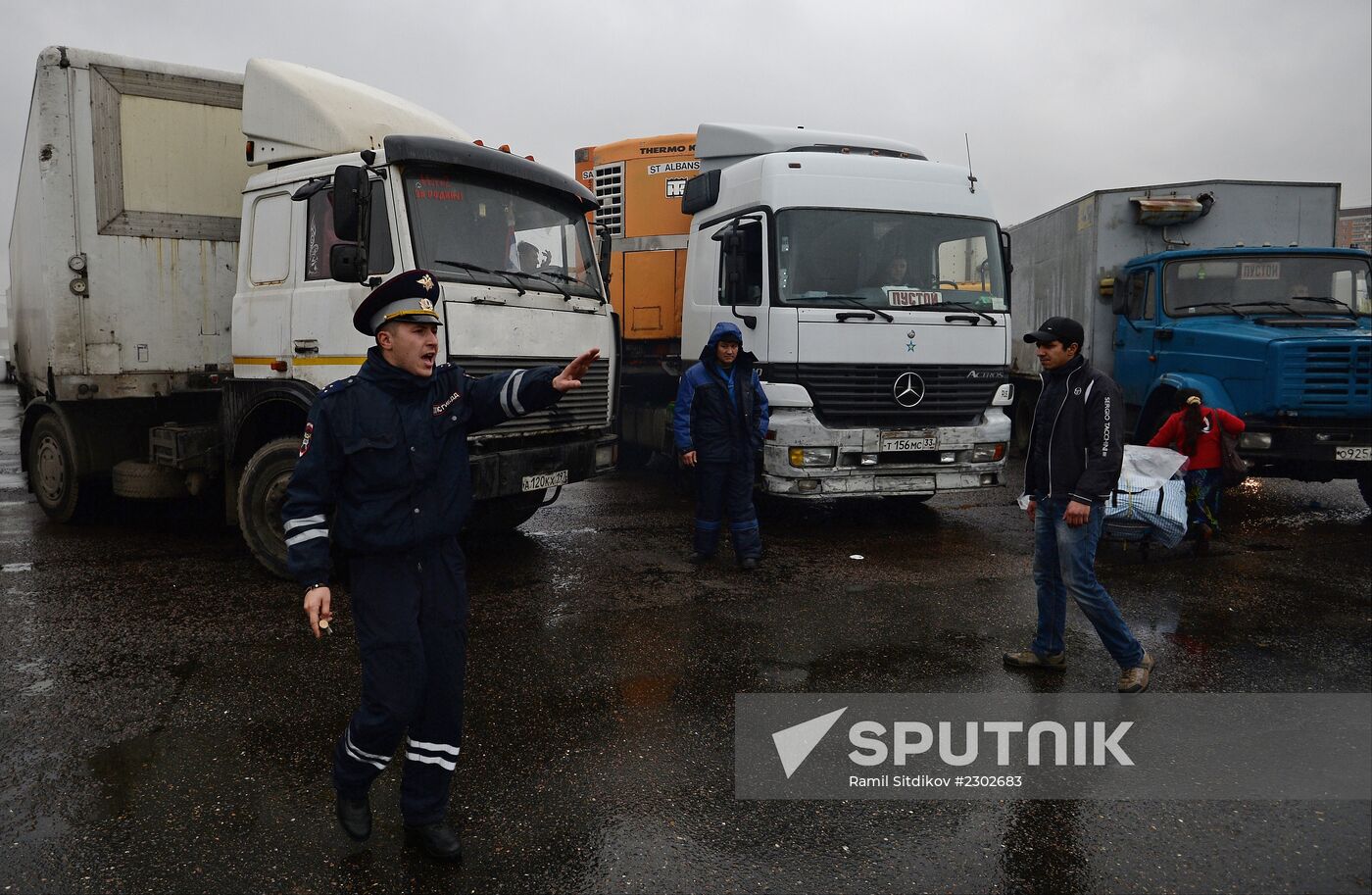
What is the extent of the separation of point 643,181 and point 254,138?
4.21 meters

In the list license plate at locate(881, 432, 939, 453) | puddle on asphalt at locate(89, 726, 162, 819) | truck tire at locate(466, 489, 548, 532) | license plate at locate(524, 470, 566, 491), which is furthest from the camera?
license plate at locate(881, 432, 939, 453)

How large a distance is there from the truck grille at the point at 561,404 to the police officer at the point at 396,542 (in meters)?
2.66

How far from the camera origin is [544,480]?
634 cm

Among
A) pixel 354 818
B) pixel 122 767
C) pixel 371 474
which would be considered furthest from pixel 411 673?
pixel 122 767

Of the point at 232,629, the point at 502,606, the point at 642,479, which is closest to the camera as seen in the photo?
the point at 232,629

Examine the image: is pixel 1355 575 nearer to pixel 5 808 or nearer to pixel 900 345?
pixel 900 345

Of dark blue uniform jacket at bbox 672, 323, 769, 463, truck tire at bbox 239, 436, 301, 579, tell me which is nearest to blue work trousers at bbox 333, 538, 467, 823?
truck tire at bbox 239, 436, 301, 579

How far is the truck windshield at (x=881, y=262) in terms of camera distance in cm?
761

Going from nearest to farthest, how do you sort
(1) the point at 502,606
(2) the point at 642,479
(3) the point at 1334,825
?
(3) the point at 1334,825 < (1) the point at 502,606 < (2) the point at 642,479

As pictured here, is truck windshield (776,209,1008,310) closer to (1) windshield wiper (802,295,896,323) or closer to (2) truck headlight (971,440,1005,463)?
(1) windshield wiper (802,295,896,323)

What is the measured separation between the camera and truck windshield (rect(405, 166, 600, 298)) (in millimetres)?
5910

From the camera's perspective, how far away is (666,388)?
9930mm

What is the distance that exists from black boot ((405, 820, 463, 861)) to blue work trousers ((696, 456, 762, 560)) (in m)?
3.94

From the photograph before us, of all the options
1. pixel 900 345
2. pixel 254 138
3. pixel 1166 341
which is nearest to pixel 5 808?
pixel 254 138
